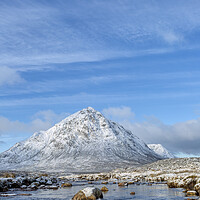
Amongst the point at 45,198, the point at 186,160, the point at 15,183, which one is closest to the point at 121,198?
the point at 45,198

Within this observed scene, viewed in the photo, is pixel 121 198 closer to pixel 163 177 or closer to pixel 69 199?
pixel 69 199

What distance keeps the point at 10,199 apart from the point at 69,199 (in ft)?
33.3

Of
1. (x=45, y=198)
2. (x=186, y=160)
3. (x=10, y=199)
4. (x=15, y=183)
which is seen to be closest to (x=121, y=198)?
(x=45, y=198)

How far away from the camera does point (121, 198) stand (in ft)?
150

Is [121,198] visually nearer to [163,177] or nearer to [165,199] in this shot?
[165,199]

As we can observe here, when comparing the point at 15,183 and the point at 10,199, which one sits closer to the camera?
the point at 10,199

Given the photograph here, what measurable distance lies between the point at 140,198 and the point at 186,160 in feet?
396

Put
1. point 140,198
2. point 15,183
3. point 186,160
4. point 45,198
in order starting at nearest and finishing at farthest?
point 140,198 → point 45,198 → point 15,183 → point 186,160

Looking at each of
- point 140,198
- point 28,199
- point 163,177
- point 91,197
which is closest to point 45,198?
point 28,199

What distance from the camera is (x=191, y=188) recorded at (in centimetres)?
5106

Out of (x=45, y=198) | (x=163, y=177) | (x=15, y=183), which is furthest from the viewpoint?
(x=163, y=177)

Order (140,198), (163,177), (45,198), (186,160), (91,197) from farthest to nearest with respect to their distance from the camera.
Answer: (186,160)
(163,177)
(45,198)
(140,198)
(91,197)

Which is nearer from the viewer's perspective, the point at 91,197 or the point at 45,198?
the point at 91,197


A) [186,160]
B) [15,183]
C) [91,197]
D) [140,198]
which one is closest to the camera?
[91,197]
